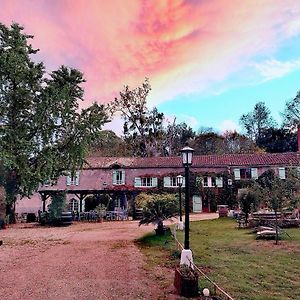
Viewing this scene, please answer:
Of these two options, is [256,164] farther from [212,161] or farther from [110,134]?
[110,134]

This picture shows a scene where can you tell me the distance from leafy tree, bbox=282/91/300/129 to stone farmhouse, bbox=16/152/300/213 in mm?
18136

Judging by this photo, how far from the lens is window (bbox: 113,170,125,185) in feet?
141

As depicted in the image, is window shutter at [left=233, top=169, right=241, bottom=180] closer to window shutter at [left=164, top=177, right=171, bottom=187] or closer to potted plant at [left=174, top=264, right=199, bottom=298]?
window shutter at [left=164, top=177, right=171, bottom=187]

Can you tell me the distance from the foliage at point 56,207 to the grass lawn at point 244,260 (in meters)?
12.9

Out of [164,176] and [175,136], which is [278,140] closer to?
[175,136]

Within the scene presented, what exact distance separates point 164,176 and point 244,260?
30034mm

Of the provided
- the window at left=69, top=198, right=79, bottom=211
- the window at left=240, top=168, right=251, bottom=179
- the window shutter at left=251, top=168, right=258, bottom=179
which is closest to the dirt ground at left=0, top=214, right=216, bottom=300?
the window at left=69, top=198, right=79, bottom=211

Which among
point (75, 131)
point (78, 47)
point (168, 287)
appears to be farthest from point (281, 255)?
point (75, 131)

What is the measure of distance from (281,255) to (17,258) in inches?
370

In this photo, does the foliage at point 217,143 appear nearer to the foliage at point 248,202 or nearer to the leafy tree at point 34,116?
the leafy tree at point 34,116

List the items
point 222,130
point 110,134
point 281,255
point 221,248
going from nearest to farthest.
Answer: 1. point 281,255
2. point 221,248
3. point 110,134
4. point 222,130

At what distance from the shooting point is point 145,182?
42938 mm

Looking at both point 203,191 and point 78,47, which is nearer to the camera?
point 78,47

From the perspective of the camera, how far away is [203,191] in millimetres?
41125
